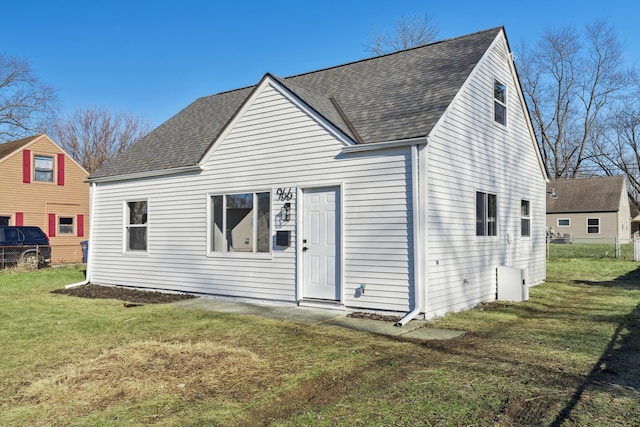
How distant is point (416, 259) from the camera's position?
26.8 ft

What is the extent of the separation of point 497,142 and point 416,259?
4.73 metres

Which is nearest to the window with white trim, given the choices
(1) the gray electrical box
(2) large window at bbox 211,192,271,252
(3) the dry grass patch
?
(2) large window at bbox 211,192,271,252

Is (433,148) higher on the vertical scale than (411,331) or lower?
higher

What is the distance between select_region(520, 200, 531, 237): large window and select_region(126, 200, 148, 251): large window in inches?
378

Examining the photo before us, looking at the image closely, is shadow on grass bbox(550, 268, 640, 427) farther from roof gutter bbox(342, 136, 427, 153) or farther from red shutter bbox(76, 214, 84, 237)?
red shutter bbox(76, 214, 84, 237)

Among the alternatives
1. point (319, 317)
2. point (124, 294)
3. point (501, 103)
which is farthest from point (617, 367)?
point (124, 294)

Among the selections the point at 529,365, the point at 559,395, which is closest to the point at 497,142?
the point at 529,365

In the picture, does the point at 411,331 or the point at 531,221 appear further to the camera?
the point at 531,221

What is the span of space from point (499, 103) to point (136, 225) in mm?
9426

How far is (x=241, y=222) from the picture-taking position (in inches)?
423

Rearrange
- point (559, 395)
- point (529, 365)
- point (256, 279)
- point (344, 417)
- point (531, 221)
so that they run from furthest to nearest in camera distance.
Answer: point (531, 221), point (256, 279), point (529, 365), point (559, 395), point (344, 417)

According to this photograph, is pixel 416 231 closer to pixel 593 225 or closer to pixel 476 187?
pixel 476 187

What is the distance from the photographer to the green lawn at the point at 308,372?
4.19 meters

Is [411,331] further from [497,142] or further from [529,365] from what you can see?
[497,142]
